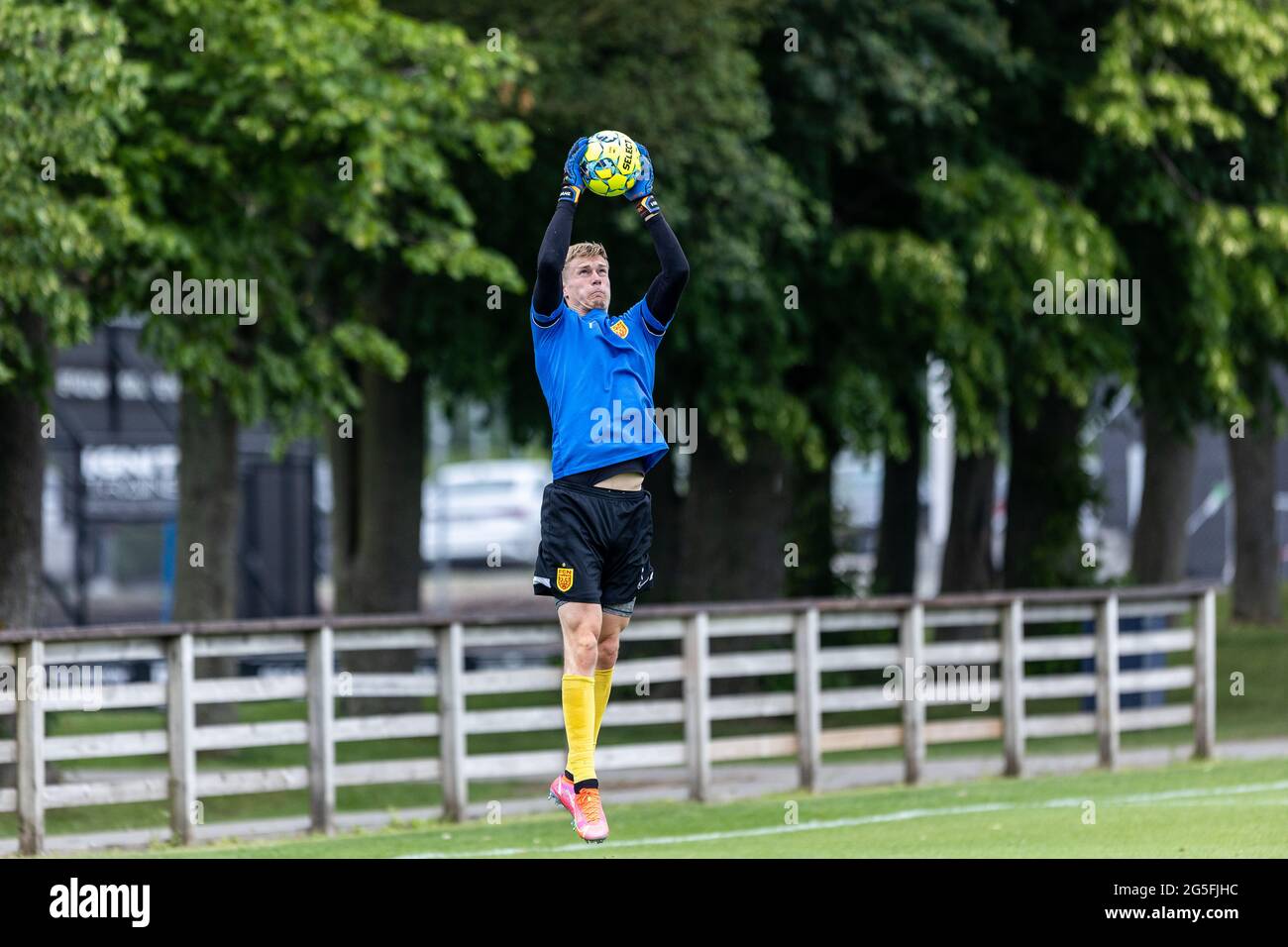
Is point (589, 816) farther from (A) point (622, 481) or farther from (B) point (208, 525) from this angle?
(B) point (208, 525)

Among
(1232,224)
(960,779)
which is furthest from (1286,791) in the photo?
(1232,224)

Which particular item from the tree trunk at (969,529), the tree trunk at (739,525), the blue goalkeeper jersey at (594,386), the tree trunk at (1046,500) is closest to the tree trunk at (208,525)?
the tree trunk at (739,525)

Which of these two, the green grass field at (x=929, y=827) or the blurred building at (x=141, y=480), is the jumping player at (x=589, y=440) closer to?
the green grass field at (x=929, y=827)

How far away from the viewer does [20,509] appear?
1567cm

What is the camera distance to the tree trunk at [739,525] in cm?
2117

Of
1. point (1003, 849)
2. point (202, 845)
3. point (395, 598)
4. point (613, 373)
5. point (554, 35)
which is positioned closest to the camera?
point (613, 373)

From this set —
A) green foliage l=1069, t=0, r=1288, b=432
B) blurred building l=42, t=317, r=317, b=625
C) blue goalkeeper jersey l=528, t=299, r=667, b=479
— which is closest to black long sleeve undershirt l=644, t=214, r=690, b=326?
blue goalkeeper jersey l=528, t=299, r=667, b=479

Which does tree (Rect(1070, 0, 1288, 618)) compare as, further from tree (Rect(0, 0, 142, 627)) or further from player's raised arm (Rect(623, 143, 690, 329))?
player's raised arm (Rect(623, 143, 690, 329))

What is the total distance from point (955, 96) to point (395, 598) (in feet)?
24.9

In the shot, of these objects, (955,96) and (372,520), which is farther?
(372,520)

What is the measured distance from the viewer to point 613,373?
320 inches

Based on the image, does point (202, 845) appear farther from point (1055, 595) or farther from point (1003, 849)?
point (1055, 595)

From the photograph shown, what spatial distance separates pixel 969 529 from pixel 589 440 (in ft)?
58.1

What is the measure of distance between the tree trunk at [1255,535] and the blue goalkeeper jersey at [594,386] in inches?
942
